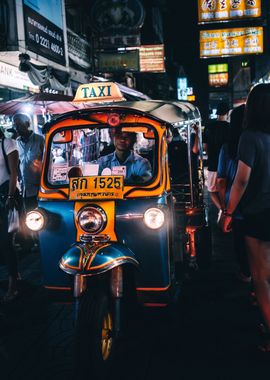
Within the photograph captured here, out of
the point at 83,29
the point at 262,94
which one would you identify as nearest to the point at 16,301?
the point at 262,94

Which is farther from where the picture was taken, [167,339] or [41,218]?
[167,339]

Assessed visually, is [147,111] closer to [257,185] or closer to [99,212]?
[99,212]

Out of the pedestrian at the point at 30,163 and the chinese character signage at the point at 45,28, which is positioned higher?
the chinese character signage at the point at 45,28

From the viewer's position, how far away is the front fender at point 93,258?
10.7 ft

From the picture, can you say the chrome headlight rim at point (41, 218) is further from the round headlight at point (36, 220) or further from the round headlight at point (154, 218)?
the round headlight at point (154, 218)

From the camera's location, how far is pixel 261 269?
3398mm

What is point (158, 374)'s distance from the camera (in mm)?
3451

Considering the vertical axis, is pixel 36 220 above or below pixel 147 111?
below

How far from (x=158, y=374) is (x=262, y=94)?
2.37m

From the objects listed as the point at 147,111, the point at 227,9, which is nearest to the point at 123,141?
the point at 147,111

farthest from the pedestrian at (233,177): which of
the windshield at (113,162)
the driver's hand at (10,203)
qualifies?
the driver's hand at (10,203)

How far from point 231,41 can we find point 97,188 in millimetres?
18816

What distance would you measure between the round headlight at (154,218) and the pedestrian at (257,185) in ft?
1.93

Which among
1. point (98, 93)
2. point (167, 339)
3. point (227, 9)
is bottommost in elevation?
point (167, 339)
